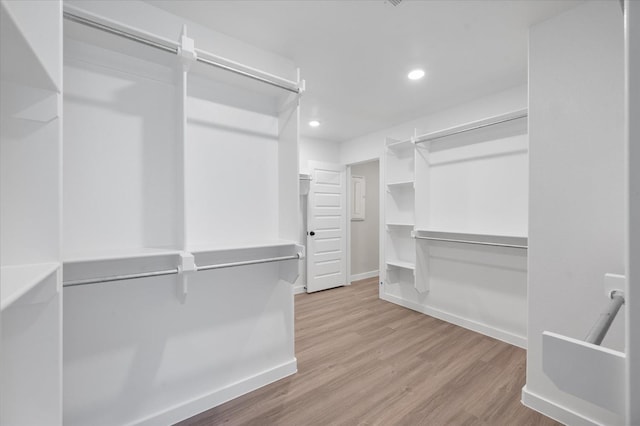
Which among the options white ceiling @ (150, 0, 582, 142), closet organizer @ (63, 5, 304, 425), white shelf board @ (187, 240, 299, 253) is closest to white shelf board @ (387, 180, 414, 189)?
white ceiling @ (150, 0, 582, 142)

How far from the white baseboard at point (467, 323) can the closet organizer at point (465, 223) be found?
0.4 inches

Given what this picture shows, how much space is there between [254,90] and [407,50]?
1.26 metres

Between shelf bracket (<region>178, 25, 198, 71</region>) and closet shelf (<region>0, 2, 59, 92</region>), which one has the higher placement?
shelf bracket (<region>178, 25, 198, 71</region>)

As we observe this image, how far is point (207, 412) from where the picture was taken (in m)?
1.81

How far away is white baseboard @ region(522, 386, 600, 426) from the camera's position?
5.48 ft

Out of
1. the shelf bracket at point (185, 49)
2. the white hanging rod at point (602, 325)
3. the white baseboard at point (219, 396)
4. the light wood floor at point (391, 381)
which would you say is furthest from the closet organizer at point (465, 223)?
the shelf bracket at point (185, 49)

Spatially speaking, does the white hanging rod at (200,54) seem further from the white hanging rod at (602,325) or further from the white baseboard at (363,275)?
the white baseboard at (363,275)

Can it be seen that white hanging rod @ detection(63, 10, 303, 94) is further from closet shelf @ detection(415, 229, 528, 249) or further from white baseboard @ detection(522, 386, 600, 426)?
white baseboard @ detection(522, 386, 600, 426)

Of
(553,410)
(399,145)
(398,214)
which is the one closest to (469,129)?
(399,145)

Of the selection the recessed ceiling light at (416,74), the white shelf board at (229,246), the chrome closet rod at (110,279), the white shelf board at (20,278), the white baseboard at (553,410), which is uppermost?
the recessed ceiling light at (416,74)

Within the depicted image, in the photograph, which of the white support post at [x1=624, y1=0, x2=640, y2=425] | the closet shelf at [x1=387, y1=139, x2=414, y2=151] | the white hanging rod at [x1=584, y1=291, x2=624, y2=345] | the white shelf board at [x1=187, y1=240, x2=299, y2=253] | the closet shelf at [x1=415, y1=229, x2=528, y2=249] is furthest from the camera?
the closet shelf at [x1=387, y1=139, x2=414, y2=151]

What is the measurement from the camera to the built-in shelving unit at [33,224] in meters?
0.79

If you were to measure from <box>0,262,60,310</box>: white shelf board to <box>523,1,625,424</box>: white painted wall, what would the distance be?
8.18 ft

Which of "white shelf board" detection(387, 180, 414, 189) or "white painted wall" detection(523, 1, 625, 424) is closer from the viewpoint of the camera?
"white painted wall" detection(523, 1, 625, 424)
